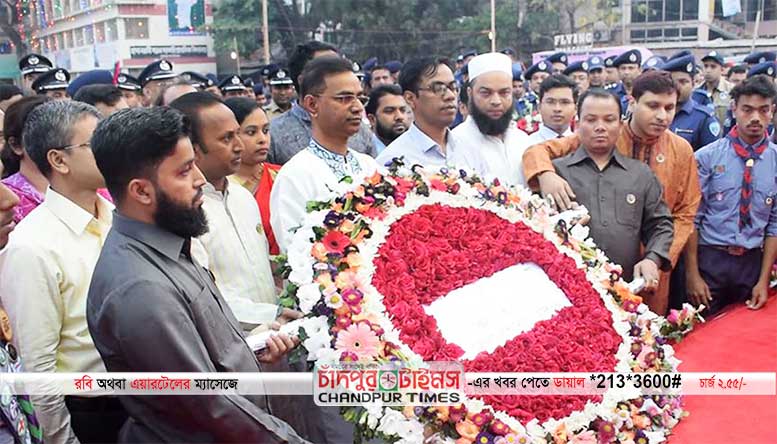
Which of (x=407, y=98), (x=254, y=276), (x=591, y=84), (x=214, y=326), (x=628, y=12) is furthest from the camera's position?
(x=628, y=12)

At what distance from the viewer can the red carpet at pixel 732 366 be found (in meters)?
2.19

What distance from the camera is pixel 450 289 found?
2322 millimetres

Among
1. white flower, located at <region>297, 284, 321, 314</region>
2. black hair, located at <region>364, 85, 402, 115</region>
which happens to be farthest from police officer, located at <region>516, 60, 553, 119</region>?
white flower, located at <region>297, 284, 321, 314</region>

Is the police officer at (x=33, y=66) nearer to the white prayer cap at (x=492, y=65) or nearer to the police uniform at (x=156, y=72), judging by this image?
the police uniform at (x=156, y=72)

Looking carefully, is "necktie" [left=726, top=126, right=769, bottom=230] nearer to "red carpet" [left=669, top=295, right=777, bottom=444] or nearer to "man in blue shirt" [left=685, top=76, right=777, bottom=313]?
"man in blue shirt" [left=685, top=76, right=777, bottom=313]

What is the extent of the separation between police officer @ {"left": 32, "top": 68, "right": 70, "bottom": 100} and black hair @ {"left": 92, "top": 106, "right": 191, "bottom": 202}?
4180 mm

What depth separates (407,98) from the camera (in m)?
3.99

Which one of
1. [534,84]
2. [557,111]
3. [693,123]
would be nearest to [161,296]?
[557,111]

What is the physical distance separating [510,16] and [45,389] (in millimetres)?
16354

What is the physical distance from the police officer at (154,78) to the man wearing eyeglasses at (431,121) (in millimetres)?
3091

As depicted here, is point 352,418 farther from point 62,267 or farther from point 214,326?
point 62,267

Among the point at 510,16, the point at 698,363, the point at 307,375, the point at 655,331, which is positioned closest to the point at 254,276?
the point at 307,375

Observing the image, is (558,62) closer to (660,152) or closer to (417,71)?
(417,71)

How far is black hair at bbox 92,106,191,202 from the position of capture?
1794 mm
